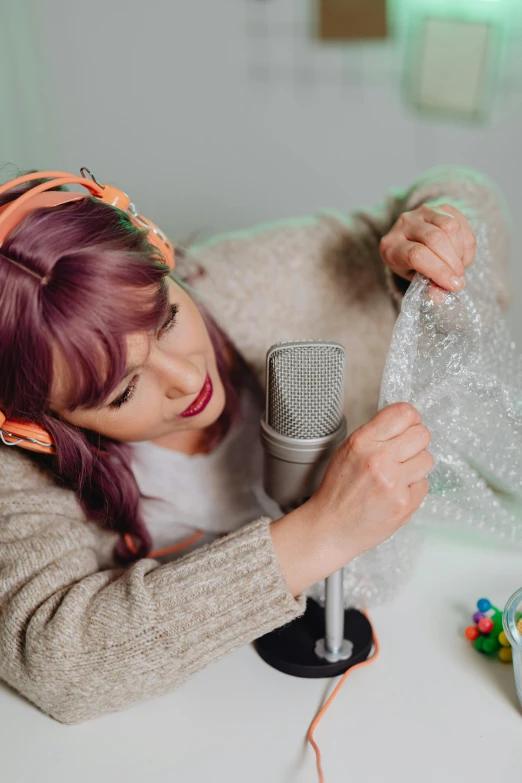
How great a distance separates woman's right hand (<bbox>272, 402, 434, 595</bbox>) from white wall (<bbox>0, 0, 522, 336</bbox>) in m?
1.10

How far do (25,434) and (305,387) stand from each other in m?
0.27

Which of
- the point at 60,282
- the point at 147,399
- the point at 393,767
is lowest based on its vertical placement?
the point at 393,767

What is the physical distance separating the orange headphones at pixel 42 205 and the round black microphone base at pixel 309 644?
29cm

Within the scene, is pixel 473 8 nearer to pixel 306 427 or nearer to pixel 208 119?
pixel 208 119

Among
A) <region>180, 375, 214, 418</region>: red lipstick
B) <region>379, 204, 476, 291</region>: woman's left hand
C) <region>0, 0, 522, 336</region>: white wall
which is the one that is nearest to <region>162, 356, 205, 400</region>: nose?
<region>180, 375, 214, 418</region>: red lipstick

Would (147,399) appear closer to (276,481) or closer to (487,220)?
(276,481)

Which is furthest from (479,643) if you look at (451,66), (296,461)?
(451,66)

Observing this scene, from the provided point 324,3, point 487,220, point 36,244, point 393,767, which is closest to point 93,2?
point 324,3

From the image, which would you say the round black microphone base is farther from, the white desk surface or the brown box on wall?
the brown box on wall

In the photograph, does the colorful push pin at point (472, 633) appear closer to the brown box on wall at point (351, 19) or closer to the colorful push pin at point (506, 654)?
the colorful push pin at point (506, 654)

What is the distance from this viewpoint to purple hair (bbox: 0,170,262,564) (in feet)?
2.05

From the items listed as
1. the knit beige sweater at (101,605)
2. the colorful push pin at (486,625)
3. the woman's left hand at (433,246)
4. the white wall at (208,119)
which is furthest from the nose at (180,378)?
the white wall at (208,119)

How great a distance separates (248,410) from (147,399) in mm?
280

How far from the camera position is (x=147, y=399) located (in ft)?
2.32
